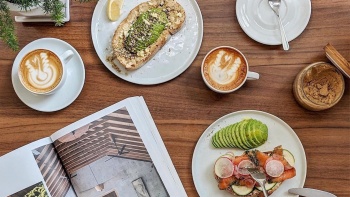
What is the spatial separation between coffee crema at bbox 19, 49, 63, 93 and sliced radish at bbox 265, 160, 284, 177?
62 centimetres

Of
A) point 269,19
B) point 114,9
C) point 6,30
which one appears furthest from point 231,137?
point 6,30

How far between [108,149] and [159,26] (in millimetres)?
376

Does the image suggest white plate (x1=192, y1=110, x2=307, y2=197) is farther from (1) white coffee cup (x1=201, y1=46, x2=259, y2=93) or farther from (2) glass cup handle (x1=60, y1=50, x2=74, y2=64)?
(2) glass cup handle (x1=60, y1=50, x2=74, y2=64)

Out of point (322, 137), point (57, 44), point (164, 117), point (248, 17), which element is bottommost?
point (322, 137)

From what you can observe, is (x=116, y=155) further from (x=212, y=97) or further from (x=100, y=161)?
(x=212, y=97)

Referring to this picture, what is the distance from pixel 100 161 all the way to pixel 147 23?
1.35ft

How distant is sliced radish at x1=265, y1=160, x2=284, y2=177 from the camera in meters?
1.42

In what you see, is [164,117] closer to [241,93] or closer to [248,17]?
[241,93]

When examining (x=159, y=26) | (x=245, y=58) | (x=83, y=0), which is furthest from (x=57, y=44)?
(x=245, y=58)

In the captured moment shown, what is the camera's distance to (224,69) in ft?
4.89

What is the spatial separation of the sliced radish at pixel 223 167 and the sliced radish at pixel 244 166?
24 millimetres

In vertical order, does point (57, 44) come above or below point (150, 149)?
above

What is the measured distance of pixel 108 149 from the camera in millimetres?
1468

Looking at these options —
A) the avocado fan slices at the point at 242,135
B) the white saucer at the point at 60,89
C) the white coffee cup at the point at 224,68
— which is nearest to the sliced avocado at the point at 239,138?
the avocado fan slices at the point at 242,135
